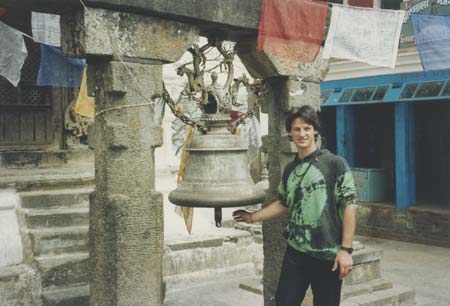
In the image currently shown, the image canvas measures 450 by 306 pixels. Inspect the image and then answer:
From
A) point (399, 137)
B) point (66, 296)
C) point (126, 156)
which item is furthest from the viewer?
point (399, 137)

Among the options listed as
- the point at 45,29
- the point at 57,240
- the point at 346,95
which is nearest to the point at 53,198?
the point at 57,240

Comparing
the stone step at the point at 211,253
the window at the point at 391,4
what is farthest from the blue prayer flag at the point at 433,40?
the window at the point at 391,4

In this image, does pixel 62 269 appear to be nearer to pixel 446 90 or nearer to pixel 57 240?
pixel 57 240

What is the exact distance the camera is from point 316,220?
158 inches

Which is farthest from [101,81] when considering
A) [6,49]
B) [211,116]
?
[6,49]

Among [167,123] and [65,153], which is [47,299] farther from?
[167,123]

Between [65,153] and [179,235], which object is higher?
[65,153]

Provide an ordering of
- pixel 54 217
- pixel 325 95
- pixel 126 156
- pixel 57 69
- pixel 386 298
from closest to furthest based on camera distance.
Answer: pixel 126 156 → pixel 386 298 → pixel 54 217 → pixel 57 69 → pixel 325 95

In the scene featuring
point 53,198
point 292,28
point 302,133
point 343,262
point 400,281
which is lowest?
point 400,281

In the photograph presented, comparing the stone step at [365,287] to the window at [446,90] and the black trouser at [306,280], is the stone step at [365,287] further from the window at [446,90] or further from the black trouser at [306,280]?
the window at [446,90]

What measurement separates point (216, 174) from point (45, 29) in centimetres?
426

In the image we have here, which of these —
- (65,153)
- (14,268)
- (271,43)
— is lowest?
(14,268)

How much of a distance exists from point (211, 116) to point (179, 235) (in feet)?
14.4

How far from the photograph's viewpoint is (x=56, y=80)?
7.94m
